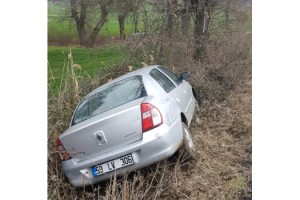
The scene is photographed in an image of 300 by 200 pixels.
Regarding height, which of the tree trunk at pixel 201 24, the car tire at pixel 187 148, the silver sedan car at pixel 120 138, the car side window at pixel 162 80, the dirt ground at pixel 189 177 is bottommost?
the dirt ground at pixel 189 177

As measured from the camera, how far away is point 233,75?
8203 mm

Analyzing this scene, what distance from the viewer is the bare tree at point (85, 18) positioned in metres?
5.60

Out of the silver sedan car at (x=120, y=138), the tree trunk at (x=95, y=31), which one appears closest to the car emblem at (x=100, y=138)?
the silver sedan car at (x=120, y=138)

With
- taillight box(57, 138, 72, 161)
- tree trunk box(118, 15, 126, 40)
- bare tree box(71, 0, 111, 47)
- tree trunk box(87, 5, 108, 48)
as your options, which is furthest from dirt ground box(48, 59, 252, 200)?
tree trunk box(118, 15, 126, 40)

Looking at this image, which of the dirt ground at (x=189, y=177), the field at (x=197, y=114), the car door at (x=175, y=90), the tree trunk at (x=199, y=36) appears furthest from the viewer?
the tree trunk at (x=199, y=36)

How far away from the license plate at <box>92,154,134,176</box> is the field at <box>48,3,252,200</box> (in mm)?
148

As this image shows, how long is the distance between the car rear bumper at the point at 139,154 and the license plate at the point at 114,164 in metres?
0.03

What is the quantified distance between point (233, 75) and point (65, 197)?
542 cm

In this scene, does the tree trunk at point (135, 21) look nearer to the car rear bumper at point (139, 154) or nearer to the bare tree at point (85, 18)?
the bare tree at point (85, 18)

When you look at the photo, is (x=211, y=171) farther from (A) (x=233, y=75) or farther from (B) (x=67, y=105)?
(A) (x=233, y=75)

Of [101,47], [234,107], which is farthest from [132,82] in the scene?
[234,107]

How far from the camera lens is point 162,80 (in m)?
4.74

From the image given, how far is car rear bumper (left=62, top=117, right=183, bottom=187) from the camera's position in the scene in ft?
11.4

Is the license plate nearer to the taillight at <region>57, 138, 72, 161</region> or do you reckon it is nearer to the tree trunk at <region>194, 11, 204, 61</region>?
the taillight at <region>57, 138, 72, 161</region>
